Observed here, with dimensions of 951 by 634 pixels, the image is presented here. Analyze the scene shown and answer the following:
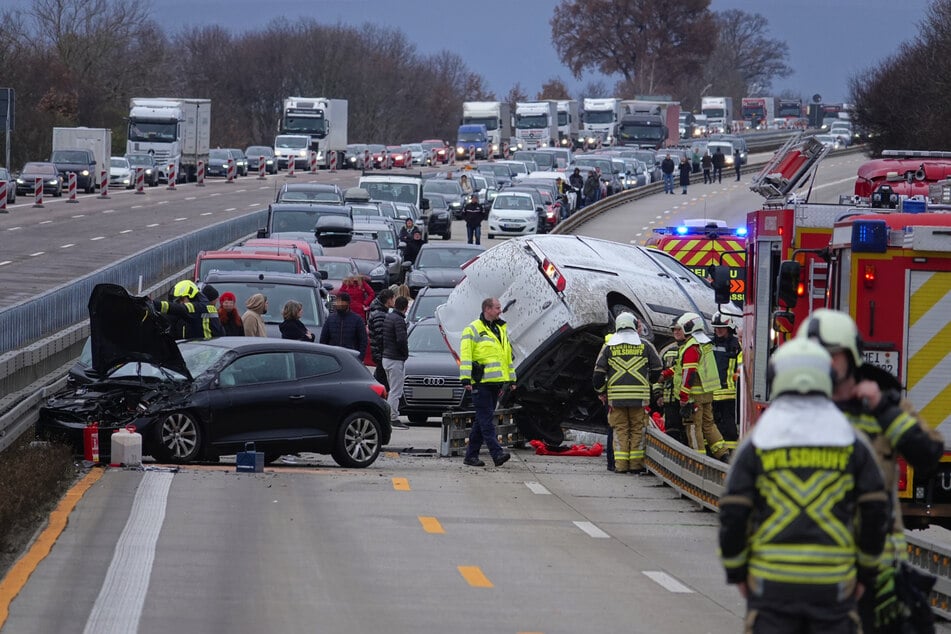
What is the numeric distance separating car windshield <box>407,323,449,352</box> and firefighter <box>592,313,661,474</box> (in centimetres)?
537

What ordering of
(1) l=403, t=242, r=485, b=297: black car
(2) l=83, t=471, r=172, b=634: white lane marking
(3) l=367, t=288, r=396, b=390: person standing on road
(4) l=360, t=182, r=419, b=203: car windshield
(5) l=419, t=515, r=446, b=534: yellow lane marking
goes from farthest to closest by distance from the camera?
1. (4) l=360, t=182, r=419, b=203: car windshield
2. (1) l=403, t=242, r=485, b=297: black car
3. (3) l=367, t=288, r=396, b=390: person standing on road
4. (5) l=419, t=515, r=446, b=534: yellow lane marking
5. (2) l=83, t=471, r=172, b=634: white lane marking

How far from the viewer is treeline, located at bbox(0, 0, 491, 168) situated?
9275cm

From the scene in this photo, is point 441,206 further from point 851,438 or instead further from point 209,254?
point 851,438

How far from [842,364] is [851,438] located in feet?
1.47

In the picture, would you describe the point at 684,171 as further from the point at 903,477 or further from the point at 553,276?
the point at 903,477

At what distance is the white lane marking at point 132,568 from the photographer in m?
9.71

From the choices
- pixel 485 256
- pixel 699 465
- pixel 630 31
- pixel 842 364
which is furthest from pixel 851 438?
pixel 630 31

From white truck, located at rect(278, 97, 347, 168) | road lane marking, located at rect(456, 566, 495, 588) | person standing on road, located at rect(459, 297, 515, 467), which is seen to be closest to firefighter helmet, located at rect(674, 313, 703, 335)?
person standing on road, located at rect(459, 297, 515, 467)

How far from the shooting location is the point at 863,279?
12.5 metres

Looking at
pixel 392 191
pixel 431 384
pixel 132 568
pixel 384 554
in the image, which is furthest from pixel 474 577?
pixel 392 191

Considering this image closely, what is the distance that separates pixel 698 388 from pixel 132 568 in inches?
306

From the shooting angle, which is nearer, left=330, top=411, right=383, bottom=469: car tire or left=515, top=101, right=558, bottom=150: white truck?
left=330, top=411, right=383, bottom=469: car tire

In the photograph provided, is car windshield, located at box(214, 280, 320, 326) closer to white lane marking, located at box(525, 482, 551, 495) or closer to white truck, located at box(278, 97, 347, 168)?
white lane marking, located at box(525, 482, 551, 495)

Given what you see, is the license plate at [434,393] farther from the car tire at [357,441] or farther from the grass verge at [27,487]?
the grass verge at [27,487]
